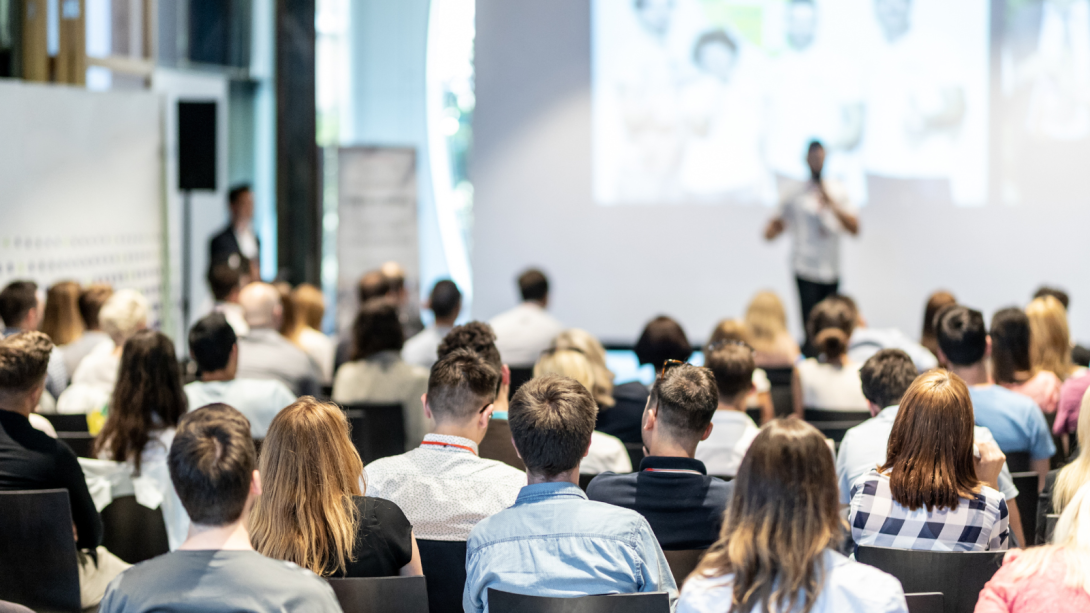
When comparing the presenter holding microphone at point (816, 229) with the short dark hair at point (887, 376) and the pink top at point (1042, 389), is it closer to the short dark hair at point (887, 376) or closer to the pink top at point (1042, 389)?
the pink top at point (1042, 389)

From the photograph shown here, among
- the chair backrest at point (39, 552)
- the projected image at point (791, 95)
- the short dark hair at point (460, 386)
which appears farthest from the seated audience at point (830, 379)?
the projected image at point (791, 95)

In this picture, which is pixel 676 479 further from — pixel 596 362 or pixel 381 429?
pixel 381 429

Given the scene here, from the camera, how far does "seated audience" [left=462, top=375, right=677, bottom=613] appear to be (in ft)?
6.69

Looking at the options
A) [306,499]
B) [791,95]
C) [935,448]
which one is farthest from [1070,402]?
[791,95]

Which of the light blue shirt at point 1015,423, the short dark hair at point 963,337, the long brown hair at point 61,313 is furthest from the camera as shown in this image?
the long brown hair at point 61,313

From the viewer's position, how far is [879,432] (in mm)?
2912

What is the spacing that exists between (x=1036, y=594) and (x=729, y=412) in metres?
1.54

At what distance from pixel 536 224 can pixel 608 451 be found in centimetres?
568

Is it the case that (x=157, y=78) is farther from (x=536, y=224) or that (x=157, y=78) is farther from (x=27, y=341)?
(x=27, y=341)

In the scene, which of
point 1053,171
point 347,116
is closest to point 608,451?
point 1053,171

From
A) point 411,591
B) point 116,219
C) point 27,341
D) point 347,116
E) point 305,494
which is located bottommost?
point 411,591

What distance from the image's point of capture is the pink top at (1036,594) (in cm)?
185

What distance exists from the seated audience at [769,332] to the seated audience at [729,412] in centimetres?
169

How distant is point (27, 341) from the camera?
9.48 ft
